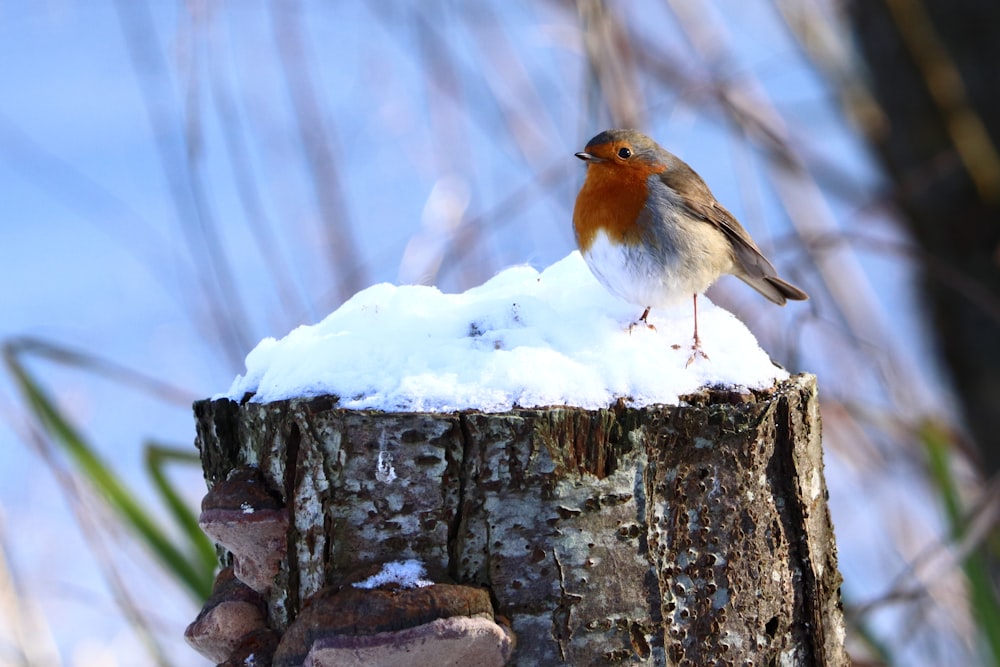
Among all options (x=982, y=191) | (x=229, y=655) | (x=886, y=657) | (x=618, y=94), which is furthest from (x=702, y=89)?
(x=229, y=655)

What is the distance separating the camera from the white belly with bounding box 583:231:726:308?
1.73 metres

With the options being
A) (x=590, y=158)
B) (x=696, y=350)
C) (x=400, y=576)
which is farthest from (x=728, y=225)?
(x=400, y=576)

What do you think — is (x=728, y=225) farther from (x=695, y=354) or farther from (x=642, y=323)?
(x=695, y=354)

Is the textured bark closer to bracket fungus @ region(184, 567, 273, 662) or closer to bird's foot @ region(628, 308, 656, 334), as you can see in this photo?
bracket fungus @ region(184, 567, 273, 662)

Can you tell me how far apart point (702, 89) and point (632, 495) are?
2082 millimetres

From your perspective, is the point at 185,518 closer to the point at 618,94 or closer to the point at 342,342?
the point at 342,342

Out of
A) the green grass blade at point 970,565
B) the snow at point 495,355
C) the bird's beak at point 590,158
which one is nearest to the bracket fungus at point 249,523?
the snow at point 495,355

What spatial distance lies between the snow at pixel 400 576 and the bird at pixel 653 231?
62cm

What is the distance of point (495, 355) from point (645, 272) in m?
0.51

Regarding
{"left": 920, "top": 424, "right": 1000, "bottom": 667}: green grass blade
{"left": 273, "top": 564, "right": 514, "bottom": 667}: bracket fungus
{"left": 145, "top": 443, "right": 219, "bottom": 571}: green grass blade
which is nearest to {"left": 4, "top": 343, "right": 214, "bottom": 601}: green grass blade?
{"left": 145, "top": 443, "right": 219, "bottom": 571}: green grass blade

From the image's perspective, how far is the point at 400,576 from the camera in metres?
1.22

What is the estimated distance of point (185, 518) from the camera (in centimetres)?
209

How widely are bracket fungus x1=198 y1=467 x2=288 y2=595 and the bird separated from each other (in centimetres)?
69

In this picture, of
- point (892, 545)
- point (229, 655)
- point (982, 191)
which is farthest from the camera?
point (982, 191)
